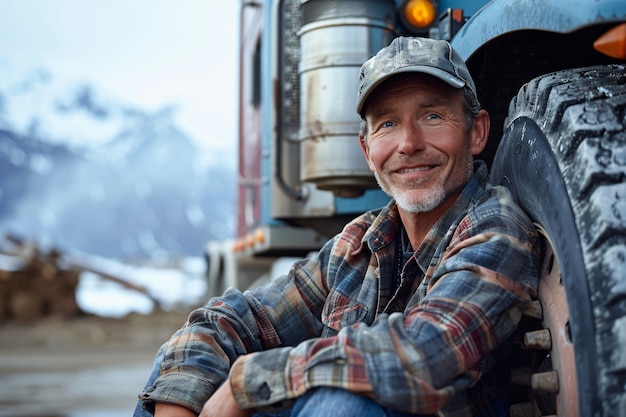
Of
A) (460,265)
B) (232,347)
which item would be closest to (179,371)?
(232,347)

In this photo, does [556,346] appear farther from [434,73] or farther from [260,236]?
[260,236]

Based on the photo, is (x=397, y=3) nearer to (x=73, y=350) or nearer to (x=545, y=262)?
(x=545, y=262)

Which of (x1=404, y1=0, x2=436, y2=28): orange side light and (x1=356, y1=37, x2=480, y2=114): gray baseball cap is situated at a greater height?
(x1=404, y1=0, x2=436, y2=28): orange side light

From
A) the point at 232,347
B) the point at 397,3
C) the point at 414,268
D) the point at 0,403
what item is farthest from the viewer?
the point at 0,403

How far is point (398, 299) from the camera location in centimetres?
213

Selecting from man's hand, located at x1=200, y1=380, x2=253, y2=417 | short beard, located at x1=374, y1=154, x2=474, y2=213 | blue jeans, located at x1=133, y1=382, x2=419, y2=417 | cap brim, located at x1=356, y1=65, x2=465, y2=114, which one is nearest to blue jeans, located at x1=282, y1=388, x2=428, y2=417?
blue jeans, located at x1=133, y1=382, x2=419, y2=417

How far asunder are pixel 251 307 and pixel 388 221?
0.45 metres

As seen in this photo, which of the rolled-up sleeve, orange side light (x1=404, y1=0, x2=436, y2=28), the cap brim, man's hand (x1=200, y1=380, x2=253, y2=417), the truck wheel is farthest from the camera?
orange side light (x1=404, y1=0, x2=436, y2=28)

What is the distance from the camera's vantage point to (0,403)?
557cm

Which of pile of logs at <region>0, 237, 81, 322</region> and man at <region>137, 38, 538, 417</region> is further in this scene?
pile of logs at <region>0, 237, 81, 322</region>

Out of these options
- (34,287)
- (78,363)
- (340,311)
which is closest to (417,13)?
(340,311)

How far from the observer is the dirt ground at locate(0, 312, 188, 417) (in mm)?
5539

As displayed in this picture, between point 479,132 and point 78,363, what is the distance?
281 inches

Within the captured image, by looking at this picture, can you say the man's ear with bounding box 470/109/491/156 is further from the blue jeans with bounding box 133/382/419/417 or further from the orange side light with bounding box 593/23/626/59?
the blue jeans with bounding box 133/382/419/417
